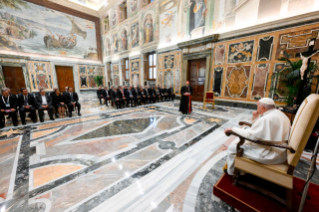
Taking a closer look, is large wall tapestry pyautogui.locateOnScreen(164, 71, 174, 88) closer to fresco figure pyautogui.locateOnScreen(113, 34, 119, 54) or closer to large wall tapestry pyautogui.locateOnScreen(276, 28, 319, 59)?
large wall tapestry pyautogui.locateOnScreen(276, 28, 319, 59)

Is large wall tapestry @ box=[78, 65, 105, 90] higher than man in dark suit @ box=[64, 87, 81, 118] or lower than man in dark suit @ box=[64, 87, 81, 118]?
higher

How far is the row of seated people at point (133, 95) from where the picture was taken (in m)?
6.64

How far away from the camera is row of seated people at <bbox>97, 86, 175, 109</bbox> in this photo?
6.64 meters

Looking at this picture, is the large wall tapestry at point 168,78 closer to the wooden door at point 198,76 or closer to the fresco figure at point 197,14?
the wooden door at point 198,76

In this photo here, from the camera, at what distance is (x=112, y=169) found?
1977mm

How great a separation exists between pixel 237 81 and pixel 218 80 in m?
0.93

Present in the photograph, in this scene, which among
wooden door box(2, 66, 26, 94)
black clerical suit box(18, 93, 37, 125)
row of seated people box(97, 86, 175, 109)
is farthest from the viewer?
wooden door box(2, 66, 26, 94)

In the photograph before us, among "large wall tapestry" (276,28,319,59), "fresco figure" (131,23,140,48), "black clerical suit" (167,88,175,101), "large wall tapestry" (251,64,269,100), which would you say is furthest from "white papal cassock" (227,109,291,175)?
"fresco figure" (131,23,140,48)

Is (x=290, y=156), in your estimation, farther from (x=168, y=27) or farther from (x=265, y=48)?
(x=168, y=27)

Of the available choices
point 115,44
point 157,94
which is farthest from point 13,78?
point 157,94

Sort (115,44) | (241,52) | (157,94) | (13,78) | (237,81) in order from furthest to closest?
(115,44), (13,78), (157,94), (237,81), (241,52)

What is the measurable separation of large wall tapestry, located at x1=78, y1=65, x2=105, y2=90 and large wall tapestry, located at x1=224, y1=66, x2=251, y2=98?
13.7 meters

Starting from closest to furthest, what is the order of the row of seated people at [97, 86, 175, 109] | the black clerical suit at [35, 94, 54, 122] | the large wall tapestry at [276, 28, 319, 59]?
the black clerical suit at [35, 94, 54, 122], the large wall tapestry at [276, 28, 319, 59], the row of seated people at [97, 86, 175, 109]

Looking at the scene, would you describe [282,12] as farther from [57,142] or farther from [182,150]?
[57,142]
